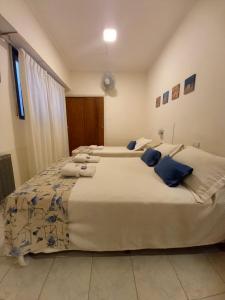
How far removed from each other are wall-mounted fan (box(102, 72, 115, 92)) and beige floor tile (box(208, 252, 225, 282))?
13.5 ft


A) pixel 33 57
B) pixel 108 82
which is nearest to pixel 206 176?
pixel 33 57

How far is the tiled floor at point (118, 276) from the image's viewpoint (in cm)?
95

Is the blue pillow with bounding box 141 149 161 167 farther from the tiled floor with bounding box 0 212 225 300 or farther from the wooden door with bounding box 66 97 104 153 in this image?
the wooden door with bounding box 66 97 104 153

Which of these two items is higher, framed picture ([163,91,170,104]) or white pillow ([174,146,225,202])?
framed picture ([163,91,170,104])

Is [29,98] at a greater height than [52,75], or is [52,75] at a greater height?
[52,75]

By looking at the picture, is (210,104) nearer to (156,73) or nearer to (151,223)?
(151,223)

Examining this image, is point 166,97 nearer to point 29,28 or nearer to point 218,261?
point 29,28

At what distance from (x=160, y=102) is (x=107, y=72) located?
1919 millimetres

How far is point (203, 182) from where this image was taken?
1.22 meters

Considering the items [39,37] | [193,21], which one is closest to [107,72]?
[39,37]

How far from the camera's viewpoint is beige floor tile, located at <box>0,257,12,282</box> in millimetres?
1080

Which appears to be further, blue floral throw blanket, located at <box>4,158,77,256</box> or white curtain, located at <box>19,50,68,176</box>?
white curtain, located at <box>19,50,68,176</box>

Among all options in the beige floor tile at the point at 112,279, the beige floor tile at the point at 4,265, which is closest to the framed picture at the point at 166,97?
the beige floor tile at the point at 112,279

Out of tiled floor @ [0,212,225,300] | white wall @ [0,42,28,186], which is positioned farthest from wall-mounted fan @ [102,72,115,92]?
tiled floor @ [0,212,225,300]
